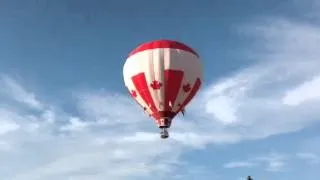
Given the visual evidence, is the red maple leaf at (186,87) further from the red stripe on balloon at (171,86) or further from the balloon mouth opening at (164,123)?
the balloon mouth opening at (164,123)

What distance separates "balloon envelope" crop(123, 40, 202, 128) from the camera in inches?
2311

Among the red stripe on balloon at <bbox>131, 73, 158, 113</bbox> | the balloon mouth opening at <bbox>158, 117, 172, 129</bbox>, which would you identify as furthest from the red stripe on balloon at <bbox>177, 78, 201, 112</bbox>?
the red stripe on balloon at <bbox>131, 73, 158, 113</bbox>

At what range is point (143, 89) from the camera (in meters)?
59.8

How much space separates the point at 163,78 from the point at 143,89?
262cm

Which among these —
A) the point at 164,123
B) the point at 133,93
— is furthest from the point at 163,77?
the point at 164,123

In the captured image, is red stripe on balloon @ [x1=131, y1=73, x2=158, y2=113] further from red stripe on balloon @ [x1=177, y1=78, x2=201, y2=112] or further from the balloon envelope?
red stripe on balloon @ [x1=177, y1=78, x2=201, y2=112]

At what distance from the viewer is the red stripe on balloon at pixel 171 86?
5856cm

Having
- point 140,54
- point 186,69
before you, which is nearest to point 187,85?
point 186,69

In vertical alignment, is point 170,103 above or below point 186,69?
below

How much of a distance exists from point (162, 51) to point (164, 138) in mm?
9397

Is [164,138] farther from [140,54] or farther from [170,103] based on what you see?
[140,54]

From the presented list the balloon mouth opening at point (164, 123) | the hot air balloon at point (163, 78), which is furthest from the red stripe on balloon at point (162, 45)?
the balloon mouth opening at point (164, 123)

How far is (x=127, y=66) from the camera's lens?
61.8 meters

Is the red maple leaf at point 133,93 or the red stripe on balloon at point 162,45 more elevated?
the red stripe on balloon at point 162,45
